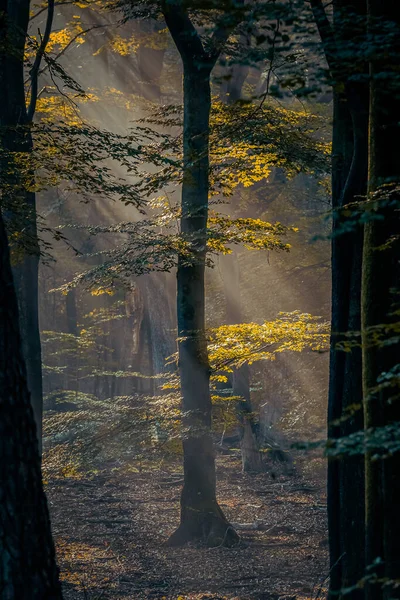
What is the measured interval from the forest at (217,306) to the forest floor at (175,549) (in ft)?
0.22

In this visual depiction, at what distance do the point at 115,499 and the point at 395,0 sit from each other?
43.2 feet

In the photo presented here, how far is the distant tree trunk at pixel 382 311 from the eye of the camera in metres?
4.42

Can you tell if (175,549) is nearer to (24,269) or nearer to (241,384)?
(24,269)

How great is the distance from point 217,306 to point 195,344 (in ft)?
39.3

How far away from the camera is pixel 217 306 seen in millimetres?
23297

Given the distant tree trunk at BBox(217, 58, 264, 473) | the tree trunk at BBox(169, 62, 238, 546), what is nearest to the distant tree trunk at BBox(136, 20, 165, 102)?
the distant tree trunk at BBox(217, 58, 264, 473)

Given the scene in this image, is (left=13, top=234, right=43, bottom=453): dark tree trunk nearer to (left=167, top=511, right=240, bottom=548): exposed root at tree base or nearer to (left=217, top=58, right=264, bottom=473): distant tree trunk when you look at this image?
(left=167, top=511, right=240, bottom=548): exposed root at tree base

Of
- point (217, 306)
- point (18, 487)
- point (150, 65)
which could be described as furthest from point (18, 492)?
point (217, 306)

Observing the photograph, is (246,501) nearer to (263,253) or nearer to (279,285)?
(279,285)

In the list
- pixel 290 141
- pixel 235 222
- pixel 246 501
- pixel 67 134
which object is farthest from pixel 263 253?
pixel 67 134

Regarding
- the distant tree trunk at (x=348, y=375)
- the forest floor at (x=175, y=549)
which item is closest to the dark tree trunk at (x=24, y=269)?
the forest floor at (x=175, y=549)

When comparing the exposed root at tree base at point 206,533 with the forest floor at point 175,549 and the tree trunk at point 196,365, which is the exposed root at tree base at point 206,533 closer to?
the tree trunk at point 196,365

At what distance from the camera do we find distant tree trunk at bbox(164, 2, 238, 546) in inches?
425

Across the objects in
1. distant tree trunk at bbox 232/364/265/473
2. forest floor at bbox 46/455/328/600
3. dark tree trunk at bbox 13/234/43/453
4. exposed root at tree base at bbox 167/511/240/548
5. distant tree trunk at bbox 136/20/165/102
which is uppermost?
distant tree trunk at bbox 136/20/165/102
